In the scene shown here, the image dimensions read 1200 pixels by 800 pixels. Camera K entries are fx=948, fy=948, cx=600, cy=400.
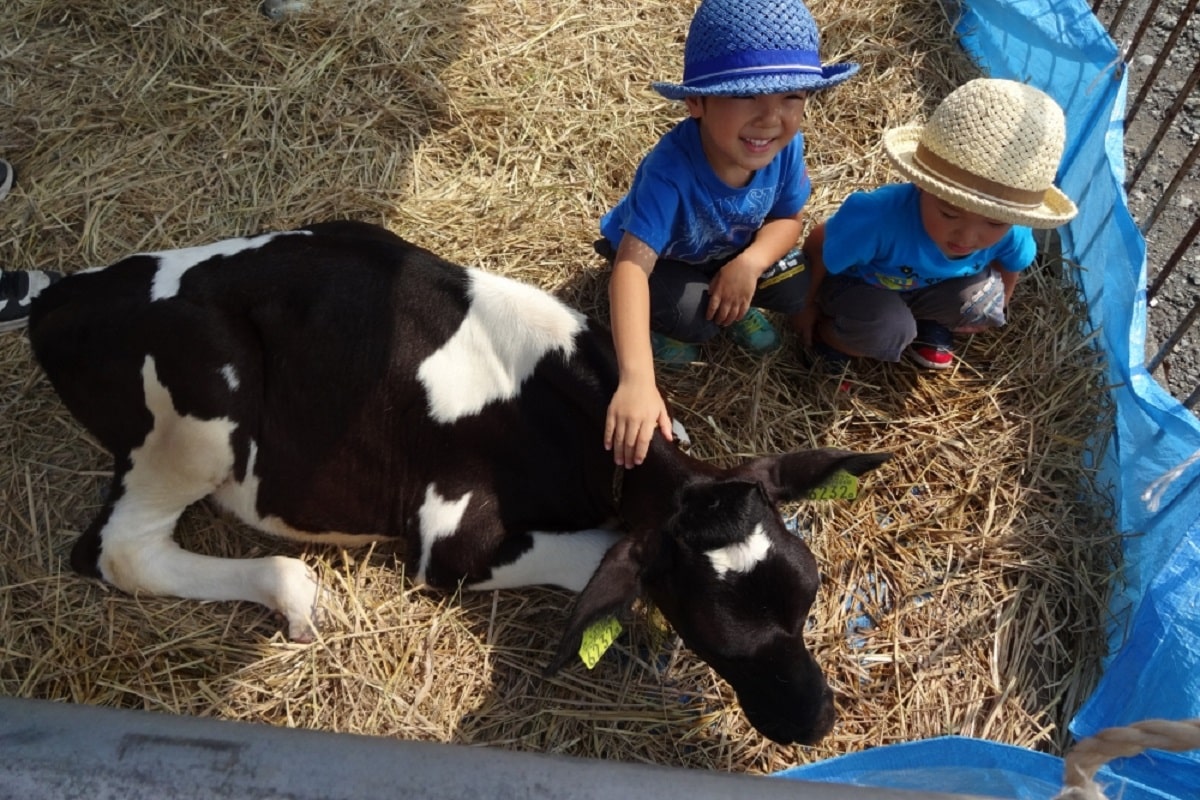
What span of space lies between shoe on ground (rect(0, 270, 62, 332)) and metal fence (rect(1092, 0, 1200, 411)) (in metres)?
4.30

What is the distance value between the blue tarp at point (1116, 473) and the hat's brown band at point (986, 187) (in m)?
0.82

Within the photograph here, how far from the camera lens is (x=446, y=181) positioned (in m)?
4.32

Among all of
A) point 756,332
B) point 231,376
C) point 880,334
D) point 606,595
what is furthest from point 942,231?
point 231,376

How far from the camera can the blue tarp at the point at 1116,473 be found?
2.20 m

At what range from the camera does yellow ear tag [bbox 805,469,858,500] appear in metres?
2.76

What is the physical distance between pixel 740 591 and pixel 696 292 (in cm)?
129

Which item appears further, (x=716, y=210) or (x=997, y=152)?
(x=716, y=210)

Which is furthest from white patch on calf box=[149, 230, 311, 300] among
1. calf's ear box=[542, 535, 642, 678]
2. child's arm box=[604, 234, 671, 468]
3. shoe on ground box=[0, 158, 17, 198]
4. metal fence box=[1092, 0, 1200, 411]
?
metal fence box=[1092, 0, 1200, 411]

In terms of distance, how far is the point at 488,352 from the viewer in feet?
10.1

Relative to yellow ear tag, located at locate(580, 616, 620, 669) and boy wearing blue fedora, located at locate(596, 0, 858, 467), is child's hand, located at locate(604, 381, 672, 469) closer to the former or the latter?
boy wearing blue fedora, located at locate(596, 0, 858, 467)

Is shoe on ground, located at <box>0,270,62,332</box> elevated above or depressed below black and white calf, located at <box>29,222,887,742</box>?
below

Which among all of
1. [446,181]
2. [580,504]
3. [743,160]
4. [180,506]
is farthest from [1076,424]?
[180,506]

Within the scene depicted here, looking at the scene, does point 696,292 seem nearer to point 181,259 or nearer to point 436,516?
point 436,516

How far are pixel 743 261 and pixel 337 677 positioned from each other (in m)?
1.94
